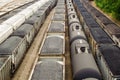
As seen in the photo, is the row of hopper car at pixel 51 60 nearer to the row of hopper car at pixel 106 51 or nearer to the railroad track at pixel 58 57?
the railroad track at pixel 58 57

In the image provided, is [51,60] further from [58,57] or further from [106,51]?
[106,51]

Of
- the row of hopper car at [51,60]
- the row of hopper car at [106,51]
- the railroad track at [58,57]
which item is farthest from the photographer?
the row of hopper car at [106,51]

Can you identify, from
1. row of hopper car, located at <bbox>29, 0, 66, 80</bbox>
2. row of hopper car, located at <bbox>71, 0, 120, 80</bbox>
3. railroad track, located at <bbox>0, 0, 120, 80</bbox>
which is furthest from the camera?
row of hopper car, located at <bbox>71, 0, 120, 80</bbox>

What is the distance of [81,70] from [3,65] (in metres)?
5.91

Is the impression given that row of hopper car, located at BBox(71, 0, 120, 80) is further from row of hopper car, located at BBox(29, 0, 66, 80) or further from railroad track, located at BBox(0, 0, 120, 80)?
row of hopper car, located at BBox(29, 0, 66, 80)

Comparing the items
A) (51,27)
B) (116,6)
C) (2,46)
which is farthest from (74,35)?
(116,6)

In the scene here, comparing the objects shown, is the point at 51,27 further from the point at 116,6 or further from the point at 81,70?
the point at 116,6

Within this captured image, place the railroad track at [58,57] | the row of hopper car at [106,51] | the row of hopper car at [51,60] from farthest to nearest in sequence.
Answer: the row of hopper car at [106,51] < the railroad track at [58,57] < the row of hopper car at [51,60]

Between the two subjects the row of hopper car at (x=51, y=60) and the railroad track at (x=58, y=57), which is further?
the railroad track at (x=58, y=57)

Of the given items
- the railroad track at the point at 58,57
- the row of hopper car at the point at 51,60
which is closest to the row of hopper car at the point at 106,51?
the railroad track at the point at 58,57

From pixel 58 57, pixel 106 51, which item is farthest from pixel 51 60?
pixel 106 51

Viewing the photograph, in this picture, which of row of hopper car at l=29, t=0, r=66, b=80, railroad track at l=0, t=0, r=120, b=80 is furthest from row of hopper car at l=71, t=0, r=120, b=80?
row of hopper car at l=29, t=0, r=66, b=80

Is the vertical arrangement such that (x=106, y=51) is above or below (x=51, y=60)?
above

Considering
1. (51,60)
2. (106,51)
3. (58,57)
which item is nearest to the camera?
(51,60)
